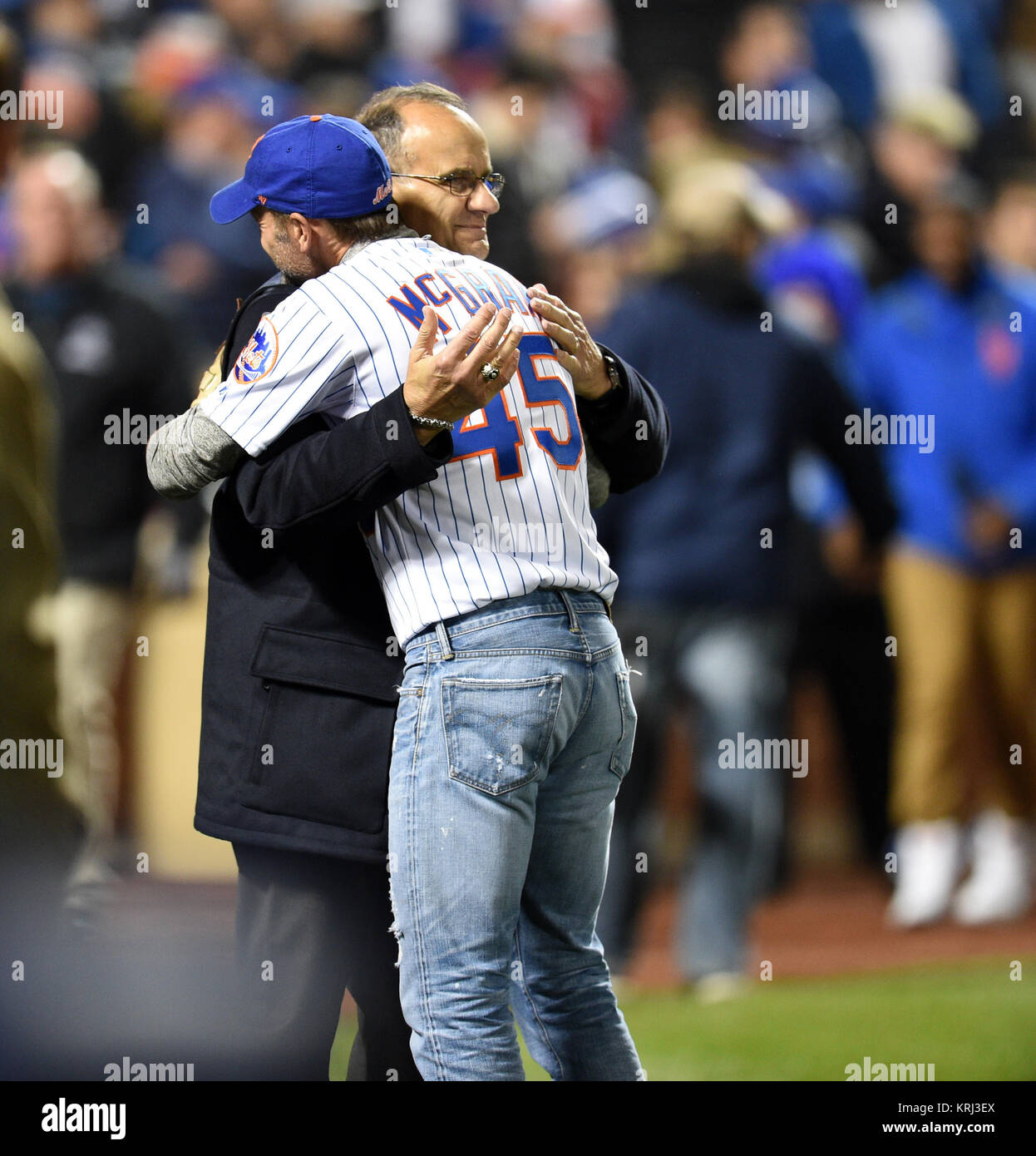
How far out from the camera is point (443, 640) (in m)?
1.81

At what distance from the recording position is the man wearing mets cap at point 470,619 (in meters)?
1.77

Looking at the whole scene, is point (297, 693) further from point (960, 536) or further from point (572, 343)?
point (960, 536)

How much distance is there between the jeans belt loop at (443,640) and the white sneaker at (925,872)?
8.23ft

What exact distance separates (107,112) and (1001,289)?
105 inches

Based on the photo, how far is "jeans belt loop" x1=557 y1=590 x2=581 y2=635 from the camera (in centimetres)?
185

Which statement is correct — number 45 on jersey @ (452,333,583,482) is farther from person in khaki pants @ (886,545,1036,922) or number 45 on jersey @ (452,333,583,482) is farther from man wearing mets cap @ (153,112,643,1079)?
person in khaki pants @ (886,545,1036,922)

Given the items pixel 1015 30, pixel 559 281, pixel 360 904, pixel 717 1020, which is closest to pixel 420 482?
pixel 360 904

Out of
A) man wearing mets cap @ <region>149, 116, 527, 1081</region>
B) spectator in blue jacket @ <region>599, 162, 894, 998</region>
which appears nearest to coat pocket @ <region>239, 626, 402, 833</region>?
man wearing mets cap @ <region>149, 116, 527, 1081</region>

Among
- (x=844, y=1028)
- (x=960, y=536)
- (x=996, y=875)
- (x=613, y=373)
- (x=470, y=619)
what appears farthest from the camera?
(x=960, y=536)

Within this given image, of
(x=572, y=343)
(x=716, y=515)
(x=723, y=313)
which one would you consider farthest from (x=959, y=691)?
(x=572, y=343)

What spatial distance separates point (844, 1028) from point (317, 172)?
2.06 metres

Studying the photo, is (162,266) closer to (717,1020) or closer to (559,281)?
(559,281)

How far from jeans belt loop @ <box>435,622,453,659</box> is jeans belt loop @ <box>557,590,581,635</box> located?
15 cm
